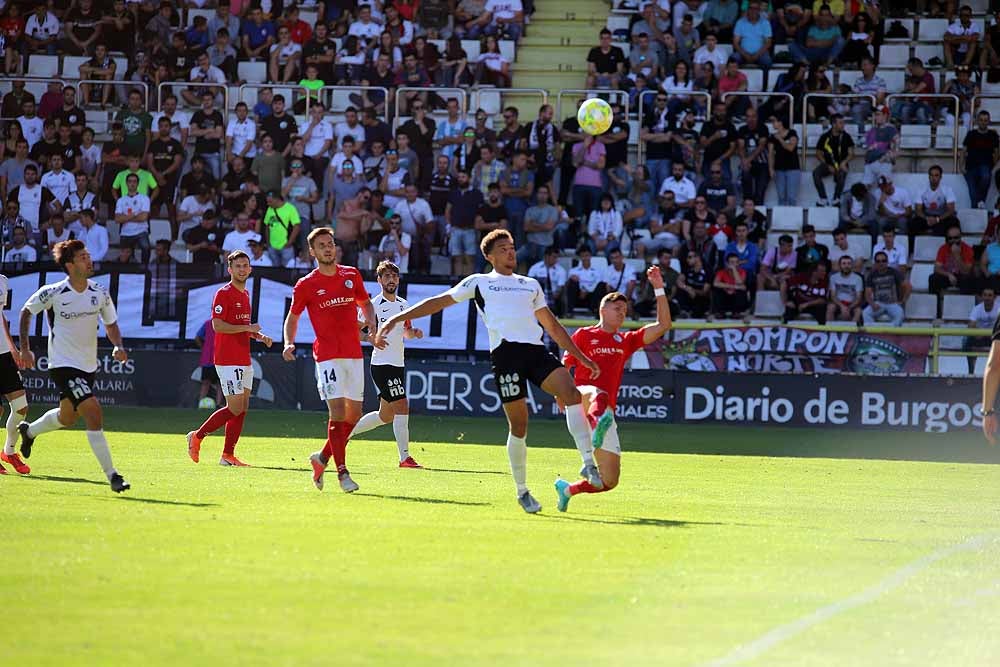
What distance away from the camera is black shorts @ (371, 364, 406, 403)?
17656 mm

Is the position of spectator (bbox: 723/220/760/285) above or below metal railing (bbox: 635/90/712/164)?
below

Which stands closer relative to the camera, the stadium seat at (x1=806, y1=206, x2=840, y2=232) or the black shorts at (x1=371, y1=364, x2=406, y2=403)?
the black shorts at (x1=371, y1=364, x2=406, y2=403)

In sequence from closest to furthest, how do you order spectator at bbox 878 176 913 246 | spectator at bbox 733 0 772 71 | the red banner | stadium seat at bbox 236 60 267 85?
Result: the red banner, spectator at bbox 878 176 913 246, spectator at bbox 733 0 772 71, stadium seat at bbox 236 60 267 85

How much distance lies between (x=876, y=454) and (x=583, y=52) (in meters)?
15.2

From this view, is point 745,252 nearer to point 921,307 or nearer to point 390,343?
point 921,307

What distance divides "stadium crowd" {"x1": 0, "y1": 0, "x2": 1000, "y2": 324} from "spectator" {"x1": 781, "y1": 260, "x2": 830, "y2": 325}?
0.13 ft

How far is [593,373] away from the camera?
12.0m

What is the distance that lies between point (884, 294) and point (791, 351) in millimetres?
2591

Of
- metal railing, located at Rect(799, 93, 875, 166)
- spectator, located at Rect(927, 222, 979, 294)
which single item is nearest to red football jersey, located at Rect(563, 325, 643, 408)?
spectator, located at Rect(927, 222, 979, 294)

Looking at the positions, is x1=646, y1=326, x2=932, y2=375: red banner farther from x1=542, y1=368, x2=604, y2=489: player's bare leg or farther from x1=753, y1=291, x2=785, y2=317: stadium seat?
x1=542, y1=368, x2=604, y2=489: player's bare leg

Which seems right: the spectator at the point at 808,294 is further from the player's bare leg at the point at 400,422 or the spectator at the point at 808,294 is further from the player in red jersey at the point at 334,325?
the player in red jersey at the point at 334,325

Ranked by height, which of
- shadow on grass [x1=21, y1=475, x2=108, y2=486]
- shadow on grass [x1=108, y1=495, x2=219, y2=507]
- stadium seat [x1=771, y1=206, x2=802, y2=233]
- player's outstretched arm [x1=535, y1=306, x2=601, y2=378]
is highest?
stadium seat [x1=771, y1=206, x2=802, y2=233]

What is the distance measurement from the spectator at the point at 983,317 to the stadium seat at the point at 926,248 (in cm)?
177

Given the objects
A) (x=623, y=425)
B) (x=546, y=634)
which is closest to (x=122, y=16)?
(x=623, y=425)
